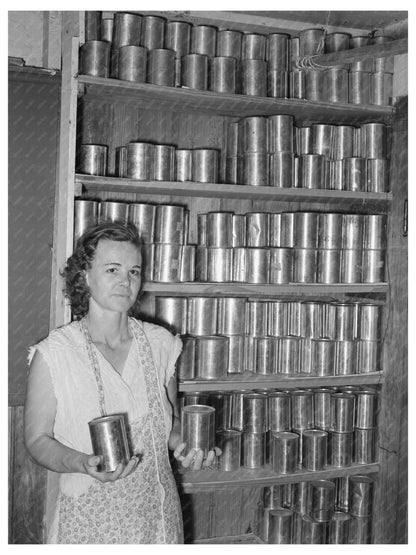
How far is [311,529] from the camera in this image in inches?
115

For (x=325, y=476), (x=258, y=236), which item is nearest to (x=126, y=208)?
(x=258, y=236)

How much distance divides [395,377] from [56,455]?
1749mm

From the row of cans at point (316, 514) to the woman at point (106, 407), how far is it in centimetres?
116

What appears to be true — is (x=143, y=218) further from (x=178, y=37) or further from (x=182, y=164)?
(x=178, y=37)

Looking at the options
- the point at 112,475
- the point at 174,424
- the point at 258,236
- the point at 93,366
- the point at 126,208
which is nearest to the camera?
the point at 112,475

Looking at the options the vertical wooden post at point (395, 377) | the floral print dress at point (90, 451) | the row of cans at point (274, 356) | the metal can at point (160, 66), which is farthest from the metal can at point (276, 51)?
the floral print dress at point (90, 451)

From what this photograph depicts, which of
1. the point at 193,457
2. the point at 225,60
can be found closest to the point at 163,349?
the point at 193,457

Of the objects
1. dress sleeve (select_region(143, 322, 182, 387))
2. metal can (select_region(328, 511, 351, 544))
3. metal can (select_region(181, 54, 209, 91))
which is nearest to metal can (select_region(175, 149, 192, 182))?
metal can (select_region(181, 54, 209, 91))

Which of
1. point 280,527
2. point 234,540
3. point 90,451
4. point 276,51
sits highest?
point 276,51

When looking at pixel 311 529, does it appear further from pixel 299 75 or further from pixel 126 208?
pixel 299 75

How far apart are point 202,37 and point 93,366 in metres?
1.53

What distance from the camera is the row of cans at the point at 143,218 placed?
2.51 metres

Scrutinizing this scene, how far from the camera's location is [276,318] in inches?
116

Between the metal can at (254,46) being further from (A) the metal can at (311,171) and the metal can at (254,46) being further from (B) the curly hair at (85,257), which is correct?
(B) the curly hair at (85,257)
